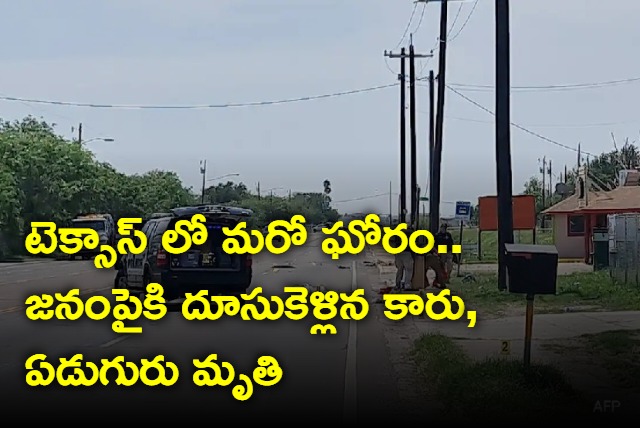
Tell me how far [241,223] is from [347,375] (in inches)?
343

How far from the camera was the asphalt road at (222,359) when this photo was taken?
33.6ft

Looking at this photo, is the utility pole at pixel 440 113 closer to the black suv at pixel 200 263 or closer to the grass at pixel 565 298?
the grass at pixel 565 298

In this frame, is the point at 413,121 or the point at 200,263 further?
the point at 413,121

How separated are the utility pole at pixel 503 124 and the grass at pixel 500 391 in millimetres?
11506

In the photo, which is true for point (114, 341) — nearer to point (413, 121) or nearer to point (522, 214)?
point (522, 214)

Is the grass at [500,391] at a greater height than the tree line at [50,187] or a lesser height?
lesser

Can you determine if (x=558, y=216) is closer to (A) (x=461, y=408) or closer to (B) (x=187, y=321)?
(B) (x=187, y=321)

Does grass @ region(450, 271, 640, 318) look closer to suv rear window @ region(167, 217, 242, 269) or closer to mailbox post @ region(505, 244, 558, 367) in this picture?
suv rear window @ region(167, 217, 242, 269)

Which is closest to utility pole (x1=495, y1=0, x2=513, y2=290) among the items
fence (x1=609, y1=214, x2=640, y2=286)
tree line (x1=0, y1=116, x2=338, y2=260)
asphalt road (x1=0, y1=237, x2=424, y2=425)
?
→ fence (x1=609, y1=214, x2=640, y2=286)

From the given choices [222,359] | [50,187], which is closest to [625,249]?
[222,359]

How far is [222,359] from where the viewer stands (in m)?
13.8

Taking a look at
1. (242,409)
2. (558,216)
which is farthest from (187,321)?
(558,216)

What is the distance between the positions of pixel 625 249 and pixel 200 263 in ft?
35.4

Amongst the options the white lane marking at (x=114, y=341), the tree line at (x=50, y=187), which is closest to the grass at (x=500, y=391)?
the white lane marking at (x=114, y=341)
